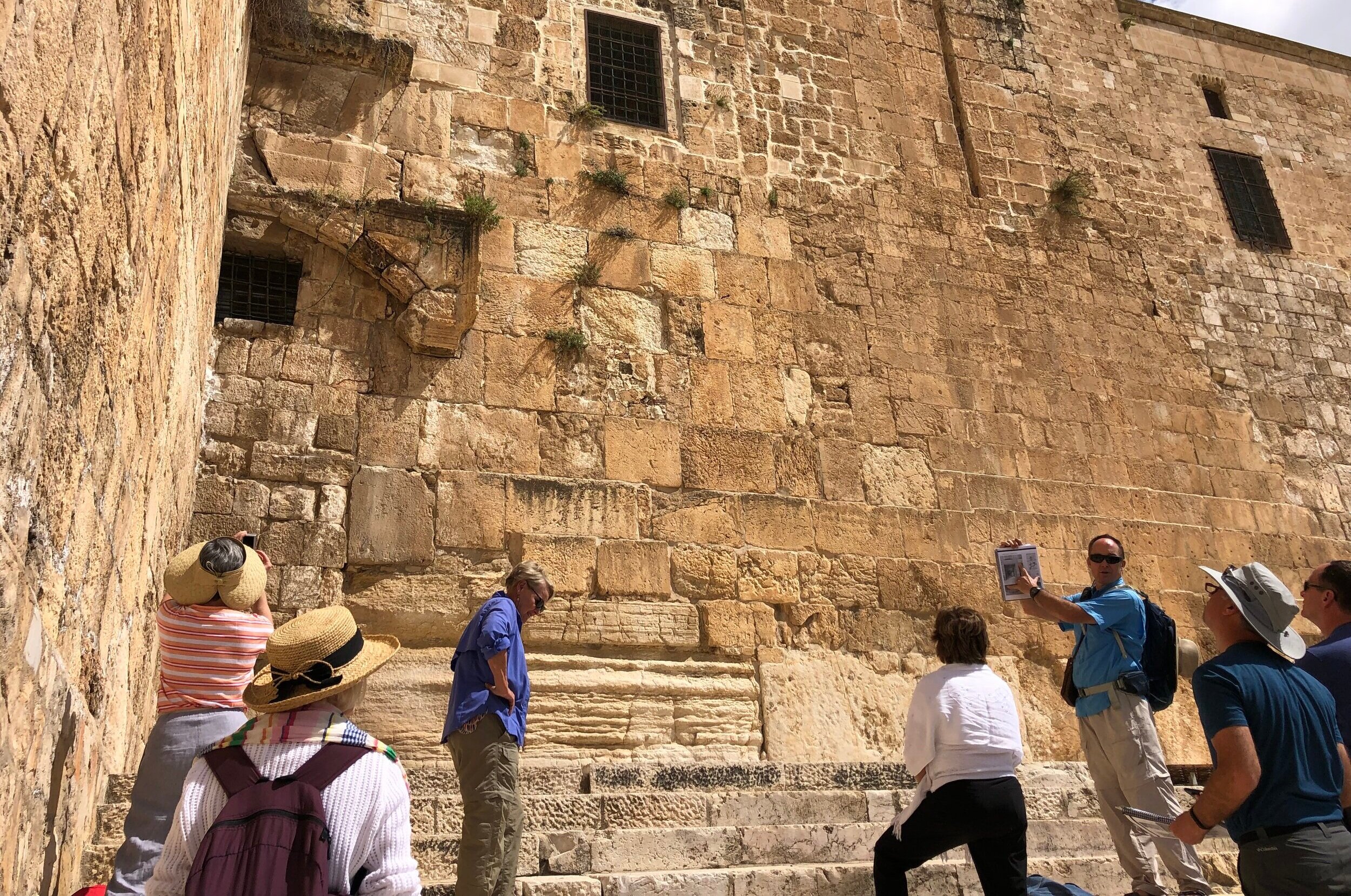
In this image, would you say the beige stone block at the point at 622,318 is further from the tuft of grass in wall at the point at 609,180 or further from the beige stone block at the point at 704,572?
the beige stone block at the point at 704,572

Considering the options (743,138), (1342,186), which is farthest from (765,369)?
(1342,186)

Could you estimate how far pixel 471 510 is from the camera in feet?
23.0

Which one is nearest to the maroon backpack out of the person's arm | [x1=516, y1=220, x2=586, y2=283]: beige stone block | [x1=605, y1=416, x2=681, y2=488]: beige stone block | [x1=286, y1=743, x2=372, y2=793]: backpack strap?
[x1=286, y1=743, x2=372, y2=793]: backpack strap

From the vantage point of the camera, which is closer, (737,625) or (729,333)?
(737,625)

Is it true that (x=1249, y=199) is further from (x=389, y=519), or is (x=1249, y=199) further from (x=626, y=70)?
(x=389, y=519)

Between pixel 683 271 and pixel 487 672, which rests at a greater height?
pixel 683 271

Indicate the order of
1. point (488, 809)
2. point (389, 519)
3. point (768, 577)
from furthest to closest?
point (768, 577)
point (389, 519)
point (488, 809)

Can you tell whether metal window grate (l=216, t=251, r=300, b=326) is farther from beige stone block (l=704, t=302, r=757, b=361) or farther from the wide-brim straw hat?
the wide-brim straw hat

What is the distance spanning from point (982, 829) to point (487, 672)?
6.20 feet

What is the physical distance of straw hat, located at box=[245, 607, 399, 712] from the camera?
2387 millimetres

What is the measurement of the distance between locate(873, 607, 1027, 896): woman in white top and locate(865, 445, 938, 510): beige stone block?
4475mm

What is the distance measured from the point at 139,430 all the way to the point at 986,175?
26.3 ft

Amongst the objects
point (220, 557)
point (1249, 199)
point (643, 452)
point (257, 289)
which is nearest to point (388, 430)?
point (257, 289)

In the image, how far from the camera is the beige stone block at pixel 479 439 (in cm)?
710
